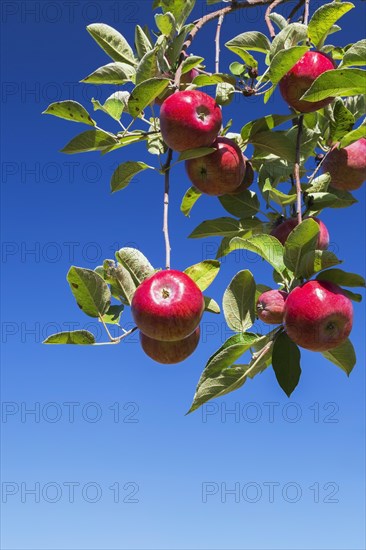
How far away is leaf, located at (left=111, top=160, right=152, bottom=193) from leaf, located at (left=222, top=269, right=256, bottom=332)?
371 mm

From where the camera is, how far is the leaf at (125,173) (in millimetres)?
1789

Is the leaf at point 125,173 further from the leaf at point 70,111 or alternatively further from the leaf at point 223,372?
the leaf at point 223,372

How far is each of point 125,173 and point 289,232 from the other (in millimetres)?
437

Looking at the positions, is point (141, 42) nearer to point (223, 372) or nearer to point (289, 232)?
point (289, 232)

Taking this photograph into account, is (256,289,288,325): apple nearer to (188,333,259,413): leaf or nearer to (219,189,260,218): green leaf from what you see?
(188,333,259,413): leaf

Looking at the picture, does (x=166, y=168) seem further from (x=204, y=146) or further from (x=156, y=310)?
(x=156, y=310)

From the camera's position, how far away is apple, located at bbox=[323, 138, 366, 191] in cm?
191

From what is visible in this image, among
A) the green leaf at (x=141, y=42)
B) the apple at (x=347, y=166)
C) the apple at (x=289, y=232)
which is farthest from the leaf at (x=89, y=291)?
the apple at (x=347, y=166)

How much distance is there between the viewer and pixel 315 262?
1.54 meters

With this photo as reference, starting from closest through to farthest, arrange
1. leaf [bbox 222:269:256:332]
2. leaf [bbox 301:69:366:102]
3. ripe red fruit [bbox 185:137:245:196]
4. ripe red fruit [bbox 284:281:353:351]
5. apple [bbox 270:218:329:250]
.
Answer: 1. leaf [bbox 301:69:366:102]
2. ripe red fruit [bbox 284:281:353:351]
3. leaf [bbox 222:269:256:332]
4. ripe red fruit [bbox 185:137:245:196]
5. apple [bbox 270:218:329:250]

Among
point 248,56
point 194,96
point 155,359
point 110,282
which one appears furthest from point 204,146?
point 155,359

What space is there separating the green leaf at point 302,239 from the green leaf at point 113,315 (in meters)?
0.43

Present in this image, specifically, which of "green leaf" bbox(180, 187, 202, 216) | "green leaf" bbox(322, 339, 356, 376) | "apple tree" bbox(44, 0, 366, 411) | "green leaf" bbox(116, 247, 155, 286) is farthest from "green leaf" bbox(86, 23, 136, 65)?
"green leaf" bbox(322, 339, 356, 376)

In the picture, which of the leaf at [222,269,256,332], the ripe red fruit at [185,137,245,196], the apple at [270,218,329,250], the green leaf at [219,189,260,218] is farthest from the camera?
the green leaf at [219,189,260,218]
